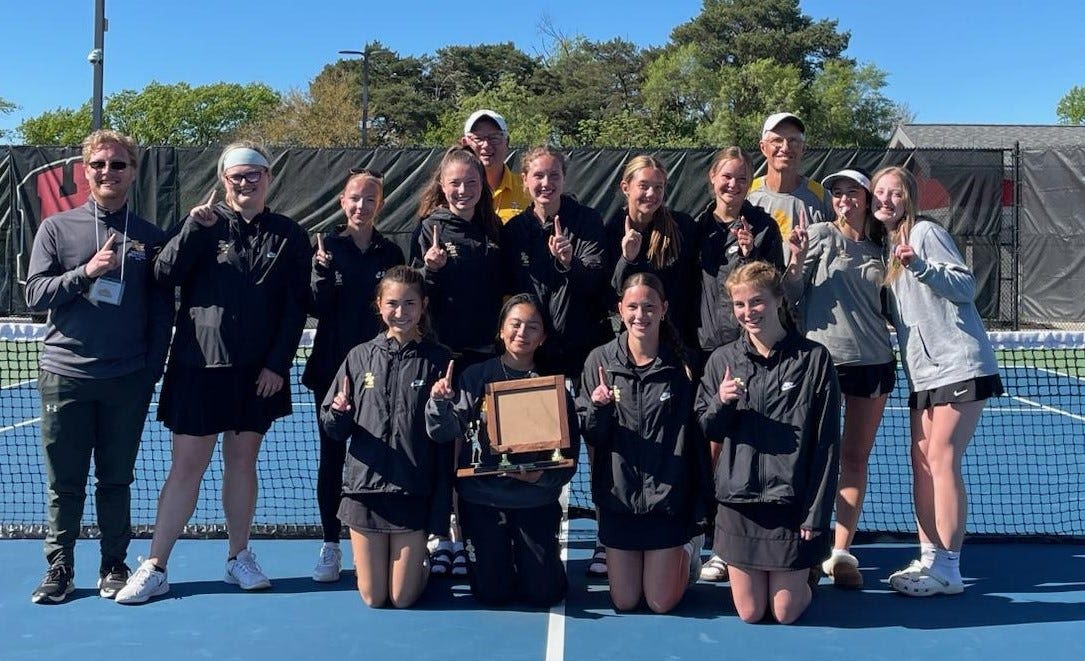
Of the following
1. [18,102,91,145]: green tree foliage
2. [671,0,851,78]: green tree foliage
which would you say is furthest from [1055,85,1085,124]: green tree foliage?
[18,102,91,145]: green tree foliage

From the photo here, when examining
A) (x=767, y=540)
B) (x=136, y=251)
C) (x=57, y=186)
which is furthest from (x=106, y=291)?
(x=57, y=186)

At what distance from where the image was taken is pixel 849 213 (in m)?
4.54

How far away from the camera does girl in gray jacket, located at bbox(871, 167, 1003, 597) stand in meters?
4.34

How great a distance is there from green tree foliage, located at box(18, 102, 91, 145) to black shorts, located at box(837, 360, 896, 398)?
64.0 m

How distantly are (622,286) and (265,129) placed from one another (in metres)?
45.4

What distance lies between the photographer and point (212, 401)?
14.2 feet

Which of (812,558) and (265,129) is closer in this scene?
(812,558)

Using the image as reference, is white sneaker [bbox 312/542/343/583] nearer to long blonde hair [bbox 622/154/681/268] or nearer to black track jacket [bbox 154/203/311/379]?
black track jacket [bbox 154/203/311/379]

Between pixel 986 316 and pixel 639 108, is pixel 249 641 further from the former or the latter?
pixel 639 108

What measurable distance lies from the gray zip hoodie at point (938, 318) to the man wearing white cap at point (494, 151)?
1719 mm

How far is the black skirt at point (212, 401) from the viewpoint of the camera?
4312 millimetres

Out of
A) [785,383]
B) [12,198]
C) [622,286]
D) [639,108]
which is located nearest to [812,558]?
[785,383]

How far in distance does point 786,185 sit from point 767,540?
1620mm

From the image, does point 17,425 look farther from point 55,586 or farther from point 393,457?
point 393,457
